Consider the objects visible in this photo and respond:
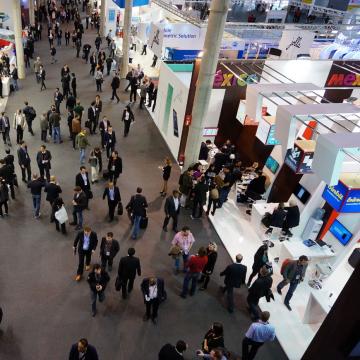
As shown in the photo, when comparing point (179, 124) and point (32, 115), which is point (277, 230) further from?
point (32, 115)

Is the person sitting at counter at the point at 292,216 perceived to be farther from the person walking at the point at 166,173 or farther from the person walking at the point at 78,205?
the person walking at the point at 78,205

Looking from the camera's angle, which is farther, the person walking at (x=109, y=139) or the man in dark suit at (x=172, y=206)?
the person walking at (x=109, y=139)

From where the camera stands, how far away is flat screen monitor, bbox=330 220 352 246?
26.3 feet

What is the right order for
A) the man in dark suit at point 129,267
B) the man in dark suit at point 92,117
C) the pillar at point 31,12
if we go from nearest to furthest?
the man in dark suit at point 129,267 < the man in dark suit at point 92,117 < the pillar at point 31,12

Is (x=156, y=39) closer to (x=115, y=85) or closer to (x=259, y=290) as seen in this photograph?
(x=115, y=85)

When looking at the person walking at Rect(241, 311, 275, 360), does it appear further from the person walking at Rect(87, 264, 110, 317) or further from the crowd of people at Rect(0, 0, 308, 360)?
the person walking at Rect(87, 264, 110, 317)

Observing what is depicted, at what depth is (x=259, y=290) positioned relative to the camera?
648 centimetres

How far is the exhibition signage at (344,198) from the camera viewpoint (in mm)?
7427

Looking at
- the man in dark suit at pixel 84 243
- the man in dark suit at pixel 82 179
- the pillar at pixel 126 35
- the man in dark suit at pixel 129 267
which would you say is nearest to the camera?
the man in dark suit at pixel 129 267

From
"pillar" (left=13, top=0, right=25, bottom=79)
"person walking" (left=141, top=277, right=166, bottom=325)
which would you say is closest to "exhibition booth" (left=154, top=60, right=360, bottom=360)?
"person walking" (left=141, top=277, right=166, bottom=325)

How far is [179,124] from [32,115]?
14.0 feet

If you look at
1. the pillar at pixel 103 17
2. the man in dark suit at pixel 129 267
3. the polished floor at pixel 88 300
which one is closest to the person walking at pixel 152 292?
the polished floor at pixel 88 300

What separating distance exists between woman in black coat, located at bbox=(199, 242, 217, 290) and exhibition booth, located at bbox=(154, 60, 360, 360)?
1198 millimetres

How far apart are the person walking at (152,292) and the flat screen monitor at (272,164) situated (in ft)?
18.1
